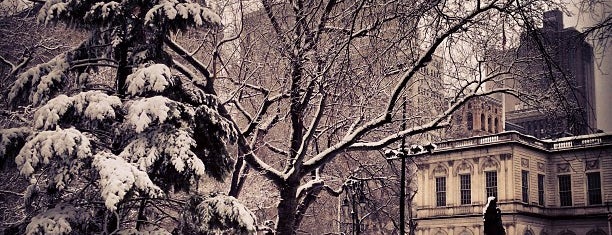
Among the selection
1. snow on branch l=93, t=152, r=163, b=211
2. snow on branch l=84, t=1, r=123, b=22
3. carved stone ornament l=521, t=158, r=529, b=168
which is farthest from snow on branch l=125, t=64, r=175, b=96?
carved stone ornament l=521, t=158, r=529, b=168

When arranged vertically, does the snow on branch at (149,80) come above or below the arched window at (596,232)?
above

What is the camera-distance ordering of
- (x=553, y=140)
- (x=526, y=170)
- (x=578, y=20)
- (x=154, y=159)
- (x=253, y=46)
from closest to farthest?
(x=578, y=20)
(x=154, y=159)
(x=253, y=46)
(x=526, y=170)
(x=553, y=140)

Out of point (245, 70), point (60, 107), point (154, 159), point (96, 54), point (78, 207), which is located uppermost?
point (245, 70)

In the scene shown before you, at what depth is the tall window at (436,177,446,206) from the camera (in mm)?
55969

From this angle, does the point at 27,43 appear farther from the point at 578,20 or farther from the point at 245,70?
the point at 578,20

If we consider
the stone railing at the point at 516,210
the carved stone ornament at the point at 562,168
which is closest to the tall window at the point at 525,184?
the stone railing at the point at 516,210

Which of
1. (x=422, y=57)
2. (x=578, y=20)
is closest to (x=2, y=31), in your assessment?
(x=422, y=57)

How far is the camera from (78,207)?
36.7 feet

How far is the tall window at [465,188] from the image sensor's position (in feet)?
179

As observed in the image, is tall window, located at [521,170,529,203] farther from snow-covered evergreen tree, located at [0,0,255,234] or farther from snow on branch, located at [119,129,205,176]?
snow on branch, located at [119,129,205,176]

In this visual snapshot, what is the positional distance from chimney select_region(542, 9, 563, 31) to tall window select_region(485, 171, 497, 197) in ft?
146

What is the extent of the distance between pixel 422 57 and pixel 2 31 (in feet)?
39.5

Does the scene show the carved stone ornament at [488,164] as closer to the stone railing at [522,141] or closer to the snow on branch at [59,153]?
the stone railing at [522,141]

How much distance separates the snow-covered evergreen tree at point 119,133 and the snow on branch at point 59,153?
0.02 metres
